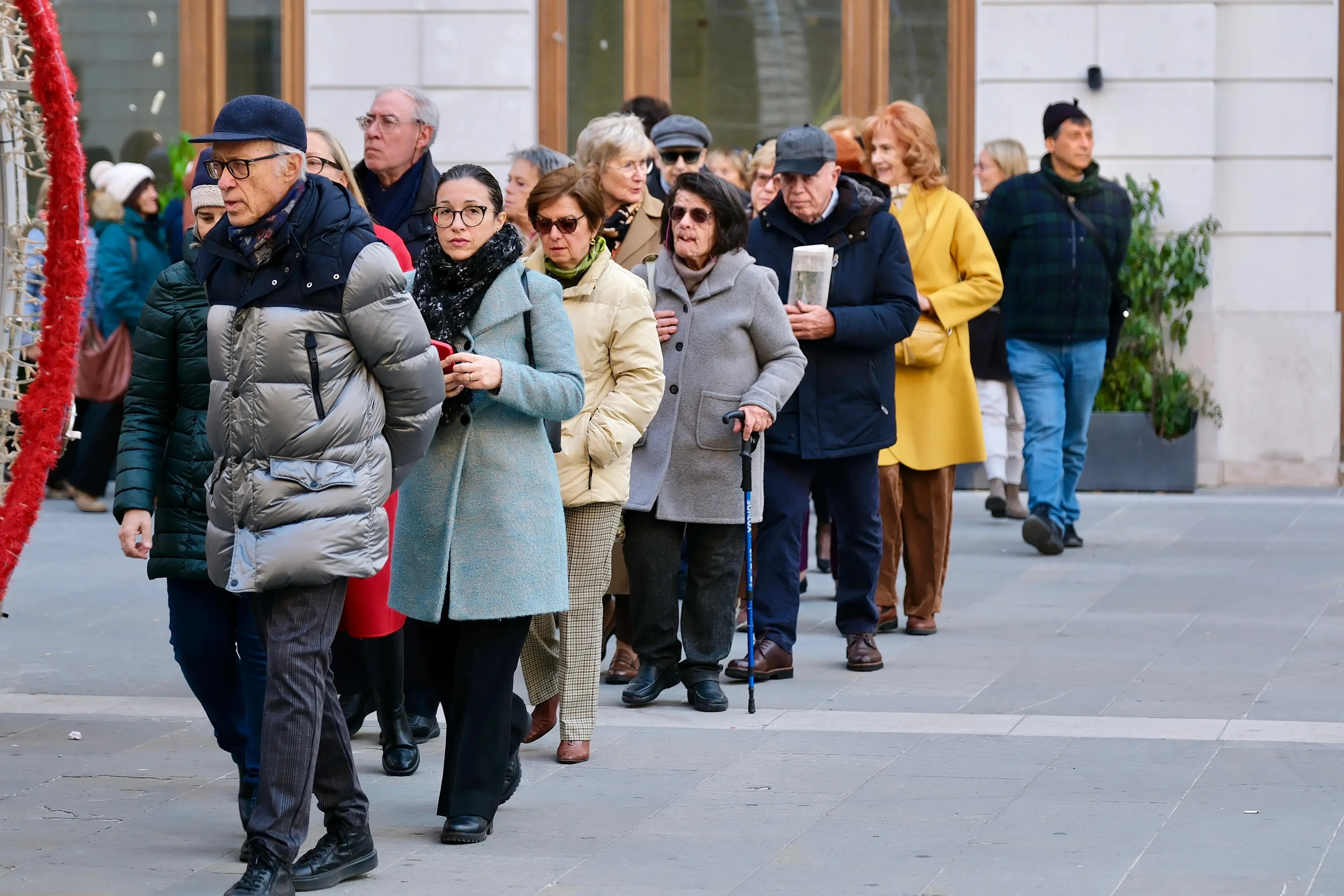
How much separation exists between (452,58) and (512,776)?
8626 millimetres

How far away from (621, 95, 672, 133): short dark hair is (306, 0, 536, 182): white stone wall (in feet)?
9.91

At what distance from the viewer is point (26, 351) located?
4.90m

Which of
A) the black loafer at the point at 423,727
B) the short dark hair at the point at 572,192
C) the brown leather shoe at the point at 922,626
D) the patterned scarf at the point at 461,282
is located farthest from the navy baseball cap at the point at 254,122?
the brown leather shoe at the point at 922,626

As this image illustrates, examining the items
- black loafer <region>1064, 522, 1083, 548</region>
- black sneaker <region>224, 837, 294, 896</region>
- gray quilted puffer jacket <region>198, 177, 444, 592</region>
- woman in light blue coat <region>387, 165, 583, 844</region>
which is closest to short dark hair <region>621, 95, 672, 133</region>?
black loafer <region>1064, 522, 1083, 548</region>

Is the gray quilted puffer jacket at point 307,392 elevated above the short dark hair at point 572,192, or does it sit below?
below

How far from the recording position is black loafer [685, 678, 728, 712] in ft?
22.0

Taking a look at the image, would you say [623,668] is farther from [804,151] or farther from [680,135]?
[680,135]

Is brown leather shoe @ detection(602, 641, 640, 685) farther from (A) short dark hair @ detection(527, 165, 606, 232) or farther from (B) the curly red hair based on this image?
(B) the curly red hair

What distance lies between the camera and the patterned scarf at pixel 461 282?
521cm

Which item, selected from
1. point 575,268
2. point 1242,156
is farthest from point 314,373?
point 1242,156

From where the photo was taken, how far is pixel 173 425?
525 centimetres

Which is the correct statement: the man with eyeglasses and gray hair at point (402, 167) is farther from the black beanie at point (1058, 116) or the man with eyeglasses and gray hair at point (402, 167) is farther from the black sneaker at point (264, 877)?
the black beanie at point (1058, 116)

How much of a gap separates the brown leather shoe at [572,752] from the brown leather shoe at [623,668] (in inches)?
50.1

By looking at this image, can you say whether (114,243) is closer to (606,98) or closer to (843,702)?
(606,98)
